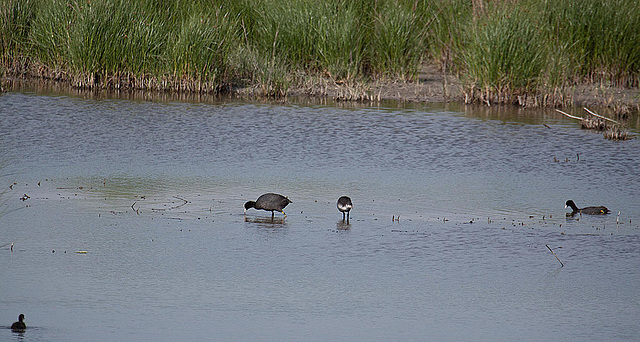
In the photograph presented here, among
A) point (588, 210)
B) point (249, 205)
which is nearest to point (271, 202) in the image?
point (249, 205)

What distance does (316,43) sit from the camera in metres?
19.2

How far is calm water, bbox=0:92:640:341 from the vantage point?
20.0 feet

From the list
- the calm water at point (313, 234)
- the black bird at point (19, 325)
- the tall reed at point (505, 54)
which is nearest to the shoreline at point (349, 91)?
the tall reed at point (505, 54)

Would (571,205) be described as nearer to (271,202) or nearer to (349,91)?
(271,202)

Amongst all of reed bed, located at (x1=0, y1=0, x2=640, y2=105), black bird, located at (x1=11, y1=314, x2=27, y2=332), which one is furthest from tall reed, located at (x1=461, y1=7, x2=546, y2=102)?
black bird, located at (x1=11, y1=314, x2=27, y2=332)

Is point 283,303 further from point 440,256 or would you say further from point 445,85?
point 445,85

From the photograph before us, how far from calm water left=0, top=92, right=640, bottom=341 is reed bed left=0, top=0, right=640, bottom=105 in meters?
2.75

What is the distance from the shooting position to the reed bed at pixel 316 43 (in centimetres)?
1752

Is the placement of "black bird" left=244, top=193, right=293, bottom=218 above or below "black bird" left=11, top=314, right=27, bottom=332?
above

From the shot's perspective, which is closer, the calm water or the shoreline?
the calm water

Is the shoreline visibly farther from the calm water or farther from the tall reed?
the calm water

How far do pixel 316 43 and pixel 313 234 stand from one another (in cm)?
1138

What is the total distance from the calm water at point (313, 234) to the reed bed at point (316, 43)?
2.75 meters

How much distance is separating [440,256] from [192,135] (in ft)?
23.5
